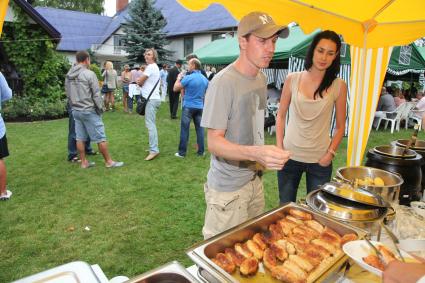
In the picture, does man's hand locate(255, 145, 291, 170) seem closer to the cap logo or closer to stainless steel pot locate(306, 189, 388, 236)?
stainless steel pot locate(306, 189, 388, 236)

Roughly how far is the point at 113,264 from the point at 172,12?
32867 mm

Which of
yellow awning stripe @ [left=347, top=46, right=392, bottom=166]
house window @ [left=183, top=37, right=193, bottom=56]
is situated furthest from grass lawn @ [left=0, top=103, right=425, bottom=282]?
house window @ [left=183, top=37, right=193, bottom=56]

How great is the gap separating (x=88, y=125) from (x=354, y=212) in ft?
15.0

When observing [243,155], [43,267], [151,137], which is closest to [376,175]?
[243,155]

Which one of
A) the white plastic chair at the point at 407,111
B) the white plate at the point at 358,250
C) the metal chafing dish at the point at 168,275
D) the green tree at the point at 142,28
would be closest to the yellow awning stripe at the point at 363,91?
the white plate at the point at 358,250

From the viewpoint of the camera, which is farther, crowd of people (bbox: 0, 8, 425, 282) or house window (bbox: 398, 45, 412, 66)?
house window (bbox: 398, 45, 412, 66)

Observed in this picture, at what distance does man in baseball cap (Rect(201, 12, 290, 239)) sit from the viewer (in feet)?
5.74

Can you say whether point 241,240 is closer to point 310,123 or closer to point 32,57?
point 310,123

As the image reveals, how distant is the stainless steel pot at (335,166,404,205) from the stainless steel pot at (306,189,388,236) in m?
0.19

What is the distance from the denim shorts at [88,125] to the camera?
5035 mm

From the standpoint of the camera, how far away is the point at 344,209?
162 cm

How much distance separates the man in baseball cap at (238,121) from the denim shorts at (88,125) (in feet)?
12.0

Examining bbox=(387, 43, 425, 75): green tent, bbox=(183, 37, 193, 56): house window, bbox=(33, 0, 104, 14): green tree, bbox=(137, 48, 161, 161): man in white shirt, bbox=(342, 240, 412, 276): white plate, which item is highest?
bbox=(33, 0, 104, 14): green tree

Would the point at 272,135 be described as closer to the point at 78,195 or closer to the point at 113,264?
the point at 78,195
